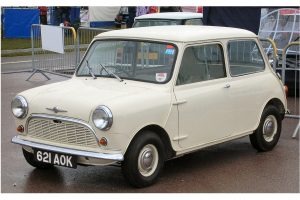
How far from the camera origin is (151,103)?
5.64 meters

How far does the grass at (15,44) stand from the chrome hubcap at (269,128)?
595 inches

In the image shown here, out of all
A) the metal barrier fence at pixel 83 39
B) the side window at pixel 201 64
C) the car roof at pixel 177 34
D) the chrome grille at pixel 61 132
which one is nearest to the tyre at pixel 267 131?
the side window at pixel 201 64

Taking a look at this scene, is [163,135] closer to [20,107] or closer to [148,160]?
[148,160]

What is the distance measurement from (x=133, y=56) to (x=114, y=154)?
1397mm

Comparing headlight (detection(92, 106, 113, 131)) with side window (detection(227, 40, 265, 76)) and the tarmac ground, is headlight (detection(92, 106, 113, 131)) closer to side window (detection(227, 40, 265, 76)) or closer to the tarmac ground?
the tarmac ground

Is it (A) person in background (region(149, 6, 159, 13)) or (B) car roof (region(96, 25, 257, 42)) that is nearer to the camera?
(B) car roof (region(96, 25, 257, 42))

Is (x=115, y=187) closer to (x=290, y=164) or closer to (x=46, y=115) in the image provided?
(x=46, y=115)

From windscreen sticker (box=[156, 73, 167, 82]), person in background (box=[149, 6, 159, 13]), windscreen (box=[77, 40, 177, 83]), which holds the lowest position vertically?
windscreen sticker (box=[156, 73, 167, 82])

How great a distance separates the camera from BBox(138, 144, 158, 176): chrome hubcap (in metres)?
5.56

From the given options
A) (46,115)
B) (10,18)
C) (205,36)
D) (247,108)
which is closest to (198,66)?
(205,36)

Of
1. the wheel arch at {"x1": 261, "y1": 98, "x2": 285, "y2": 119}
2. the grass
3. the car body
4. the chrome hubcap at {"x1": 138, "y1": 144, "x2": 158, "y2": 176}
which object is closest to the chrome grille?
the chrome hubcap at {"x1": 138, "y1": 144, "x2": 158, "y2": 176}

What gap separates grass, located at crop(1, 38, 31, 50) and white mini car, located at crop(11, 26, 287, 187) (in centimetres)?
1486

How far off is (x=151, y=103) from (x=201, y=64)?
1.02m

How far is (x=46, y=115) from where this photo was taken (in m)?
5.69
